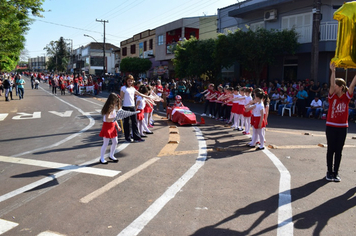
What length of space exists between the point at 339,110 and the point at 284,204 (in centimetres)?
251

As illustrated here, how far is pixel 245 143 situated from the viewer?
10133 millimetres

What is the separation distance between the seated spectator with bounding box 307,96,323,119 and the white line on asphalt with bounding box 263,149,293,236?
12.2 meters

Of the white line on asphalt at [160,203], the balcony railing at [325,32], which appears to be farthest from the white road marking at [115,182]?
the balcony railing at [325,32]

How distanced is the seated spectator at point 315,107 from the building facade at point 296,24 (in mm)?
5511

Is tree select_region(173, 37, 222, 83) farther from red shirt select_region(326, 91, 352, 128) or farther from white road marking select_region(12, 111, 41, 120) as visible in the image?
red shirt select_region(326, 91, 352, 128)

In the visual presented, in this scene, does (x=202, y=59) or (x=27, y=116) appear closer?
(x=27, y=116)

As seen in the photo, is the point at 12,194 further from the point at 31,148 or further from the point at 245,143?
the point at 245,143

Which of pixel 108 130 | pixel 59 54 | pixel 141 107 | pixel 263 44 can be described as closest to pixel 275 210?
pixel 108 130

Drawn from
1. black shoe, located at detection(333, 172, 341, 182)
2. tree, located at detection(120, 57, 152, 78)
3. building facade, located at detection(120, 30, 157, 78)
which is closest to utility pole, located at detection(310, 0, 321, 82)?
black shoe, located at detection(333, 172, 341, 182)

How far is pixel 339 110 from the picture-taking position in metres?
6.39

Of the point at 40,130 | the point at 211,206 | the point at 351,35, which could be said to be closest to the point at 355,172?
the point at 351,35

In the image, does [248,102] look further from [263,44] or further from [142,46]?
[142,46]

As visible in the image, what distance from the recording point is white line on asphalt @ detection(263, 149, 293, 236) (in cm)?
429

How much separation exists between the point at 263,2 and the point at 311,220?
25.3 m
